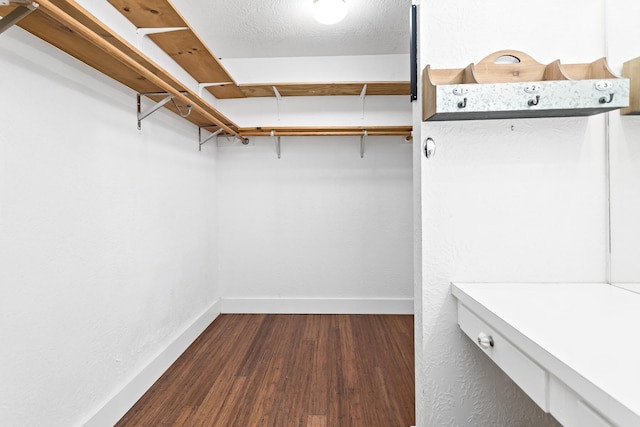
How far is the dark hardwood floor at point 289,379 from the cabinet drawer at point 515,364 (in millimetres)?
906

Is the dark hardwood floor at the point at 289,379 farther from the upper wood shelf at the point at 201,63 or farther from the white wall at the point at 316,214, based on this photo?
the upper wood shelf at the point at 201,63

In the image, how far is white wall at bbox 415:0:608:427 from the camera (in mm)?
1326

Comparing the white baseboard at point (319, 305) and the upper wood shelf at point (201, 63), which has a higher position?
the upper wood shelf at point (201, 63)

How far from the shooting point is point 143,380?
6.53ft

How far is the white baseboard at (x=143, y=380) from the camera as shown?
5.42 feet

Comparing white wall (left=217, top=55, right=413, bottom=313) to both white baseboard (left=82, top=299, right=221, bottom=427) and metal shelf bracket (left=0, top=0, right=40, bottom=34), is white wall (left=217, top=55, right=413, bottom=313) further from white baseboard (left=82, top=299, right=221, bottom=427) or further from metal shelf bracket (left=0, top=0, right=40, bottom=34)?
metal shelf bracket (left=0, top=0, right=40, bottom=34)

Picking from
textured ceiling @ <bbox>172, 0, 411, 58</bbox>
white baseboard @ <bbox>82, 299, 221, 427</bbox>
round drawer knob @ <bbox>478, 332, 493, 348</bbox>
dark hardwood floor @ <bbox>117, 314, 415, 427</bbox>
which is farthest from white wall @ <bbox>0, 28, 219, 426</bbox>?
round drawer knob @ <bbox>478, 332, 493, 348</bbox>

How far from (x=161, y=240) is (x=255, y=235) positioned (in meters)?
1.20

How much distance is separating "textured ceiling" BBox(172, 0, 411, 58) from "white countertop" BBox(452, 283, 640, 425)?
77.3 inches

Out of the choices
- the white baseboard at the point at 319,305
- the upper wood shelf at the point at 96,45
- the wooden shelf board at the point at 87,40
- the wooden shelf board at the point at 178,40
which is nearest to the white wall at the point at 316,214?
the white baseboard at the point at 319,305

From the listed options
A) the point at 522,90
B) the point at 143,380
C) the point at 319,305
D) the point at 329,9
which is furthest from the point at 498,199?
the point at 319,305

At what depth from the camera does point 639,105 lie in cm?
121

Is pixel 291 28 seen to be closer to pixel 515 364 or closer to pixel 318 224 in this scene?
pixel 318 224

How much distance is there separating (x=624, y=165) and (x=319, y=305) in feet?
8.54
